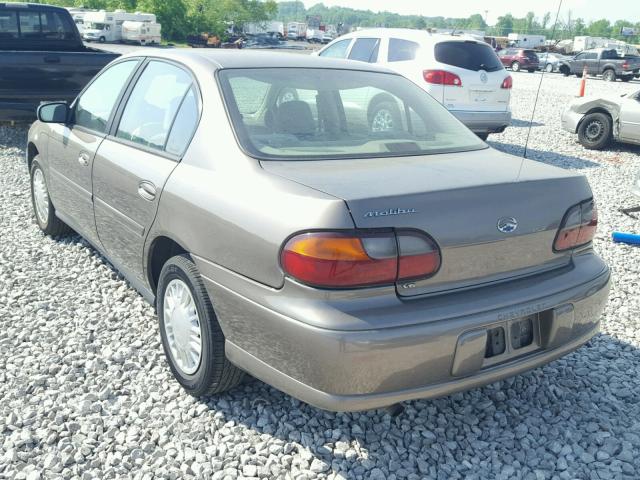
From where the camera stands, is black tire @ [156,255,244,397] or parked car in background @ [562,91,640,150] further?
parked car in background @ [562,91,640,150]

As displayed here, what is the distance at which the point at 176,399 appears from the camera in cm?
315

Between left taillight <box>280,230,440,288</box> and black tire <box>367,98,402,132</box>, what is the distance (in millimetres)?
1108

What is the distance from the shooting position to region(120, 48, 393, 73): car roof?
331 centimetres

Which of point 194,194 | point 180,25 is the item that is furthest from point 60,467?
point 180,25

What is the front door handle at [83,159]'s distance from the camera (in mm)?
4012

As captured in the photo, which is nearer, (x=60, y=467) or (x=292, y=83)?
(x=60, y=467)

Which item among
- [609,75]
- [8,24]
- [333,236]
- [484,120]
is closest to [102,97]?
[333,236]

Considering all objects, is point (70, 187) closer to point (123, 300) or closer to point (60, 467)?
point (123, 300)

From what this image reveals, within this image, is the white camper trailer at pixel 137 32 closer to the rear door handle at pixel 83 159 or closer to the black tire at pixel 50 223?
the black tire at pixel 50 223

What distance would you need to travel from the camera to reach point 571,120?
36.5 feet

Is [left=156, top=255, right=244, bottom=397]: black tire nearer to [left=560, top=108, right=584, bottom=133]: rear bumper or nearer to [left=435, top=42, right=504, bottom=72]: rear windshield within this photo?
[left=435, top=42, right=504, bottom=72]: rear windshield

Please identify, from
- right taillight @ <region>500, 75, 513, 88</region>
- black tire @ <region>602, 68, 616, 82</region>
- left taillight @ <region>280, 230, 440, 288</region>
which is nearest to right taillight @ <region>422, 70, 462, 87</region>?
right taillight @ <region>500, 75, 513, 88</region>

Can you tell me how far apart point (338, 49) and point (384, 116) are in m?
7.57

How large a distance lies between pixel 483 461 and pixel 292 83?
205cm
